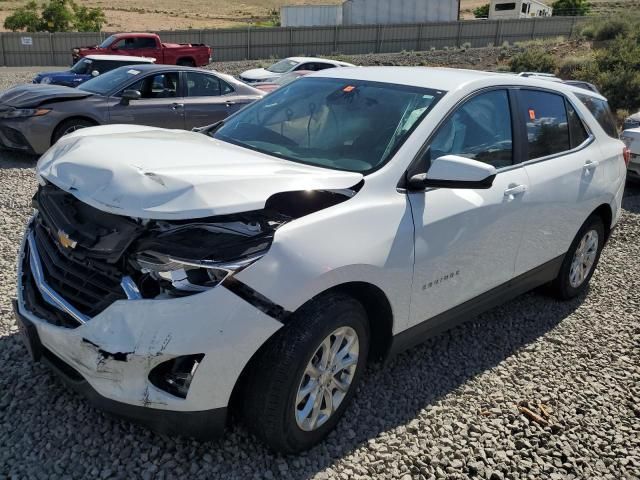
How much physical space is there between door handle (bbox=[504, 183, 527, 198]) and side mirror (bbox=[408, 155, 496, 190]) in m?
0.64

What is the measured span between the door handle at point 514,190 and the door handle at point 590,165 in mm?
922

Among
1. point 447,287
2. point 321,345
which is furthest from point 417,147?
point 321,345

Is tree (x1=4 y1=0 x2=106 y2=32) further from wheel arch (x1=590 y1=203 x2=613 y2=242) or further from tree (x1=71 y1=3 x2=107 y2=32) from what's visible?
wheel arch (x1=590 y1=203 x2=613 y2=242)

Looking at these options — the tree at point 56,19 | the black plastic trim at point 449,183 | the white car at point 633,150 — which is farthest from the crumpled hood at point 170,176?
the tree at point 56,19

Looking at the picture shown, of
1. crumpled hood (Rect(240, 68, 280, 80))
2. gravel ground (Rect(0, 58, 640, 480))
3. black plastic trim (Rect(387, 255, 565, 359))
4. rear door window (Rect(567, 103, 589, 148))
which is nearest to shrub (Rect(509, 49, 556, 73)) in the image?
crumpled hood (Rect(240, 68, 280, 80))

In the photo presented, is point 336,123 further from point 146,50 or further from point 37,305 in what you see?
point 146,50

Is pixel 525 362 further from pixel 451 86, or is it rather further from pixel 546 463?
pixel 451 86

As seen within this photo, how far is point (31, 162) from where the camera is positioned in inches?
335

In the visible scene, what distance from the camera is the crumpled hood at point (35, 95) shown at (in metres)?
8.10

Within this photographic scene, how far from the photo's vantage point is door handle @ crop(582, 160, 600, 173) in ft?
14.3

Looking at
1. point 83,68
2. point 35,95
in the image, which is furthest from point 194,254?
point 83,68

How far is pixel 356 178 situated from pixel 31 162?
714cm

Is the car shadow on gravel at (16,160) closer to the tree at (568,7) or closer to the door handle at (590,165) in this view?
the door handle at (590,165)

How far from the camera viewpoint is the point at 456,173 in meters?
2.93
